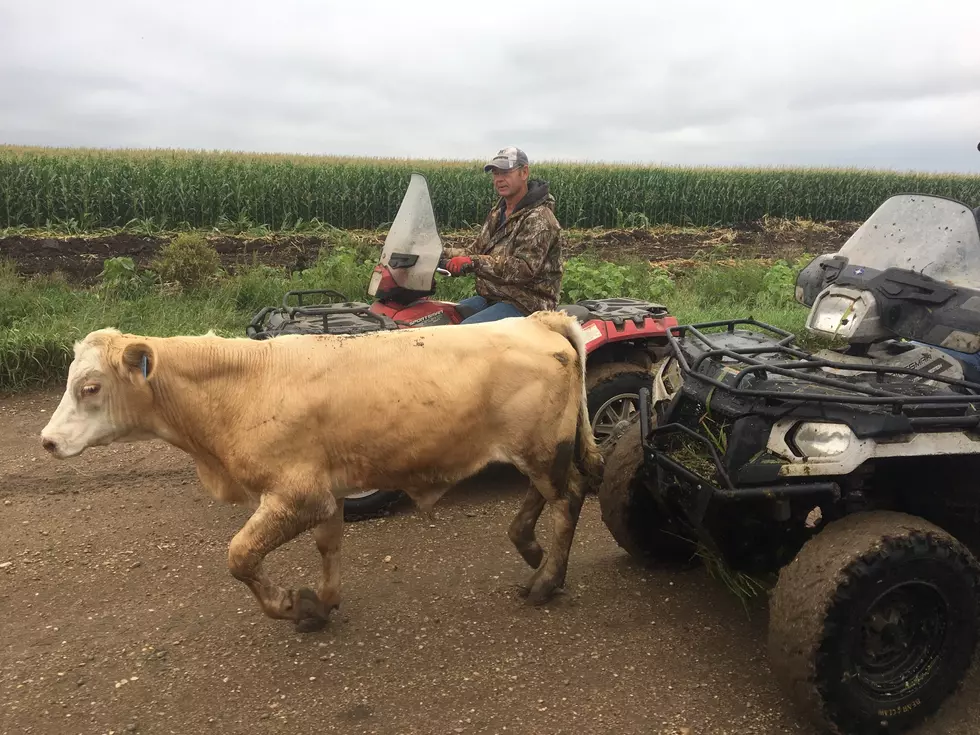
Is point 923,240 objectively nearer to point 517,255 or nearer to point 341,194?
point 517,255

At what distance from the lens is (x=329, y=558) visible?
3.89 metres

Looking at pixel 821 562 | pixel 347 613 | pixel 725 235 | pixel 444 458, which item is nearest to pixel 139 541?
pixel 347 613

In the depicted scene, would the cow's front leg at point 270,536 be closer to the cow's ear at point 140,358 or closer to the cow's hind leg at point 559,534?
the cow's ear at point 140,358

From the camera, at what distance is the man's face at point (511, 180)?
5.64m

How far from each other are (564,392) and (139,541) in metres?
2.97

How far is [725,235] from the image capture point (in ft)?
70.0

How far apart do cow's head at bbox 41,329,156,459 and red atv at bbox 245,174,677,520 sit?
1.82 meters

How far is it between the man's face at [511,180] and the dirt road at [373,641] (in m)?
2.47

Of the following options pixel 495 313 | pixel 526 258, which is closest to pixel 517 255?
pixel 526 258

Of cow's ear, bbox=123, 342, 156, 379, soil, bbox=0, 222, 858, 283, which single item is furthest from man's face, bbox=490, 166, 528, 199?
soil, bbox=0, 222, 858, 283

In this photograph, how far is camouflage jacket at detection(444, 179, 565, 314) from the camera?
18.2ft

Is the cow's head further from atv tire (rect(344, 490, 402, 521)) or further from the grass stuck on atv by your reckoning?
the grass stuck on atv

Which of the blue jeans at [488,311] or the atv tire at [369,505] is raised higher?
the blue jeans at [488,311]

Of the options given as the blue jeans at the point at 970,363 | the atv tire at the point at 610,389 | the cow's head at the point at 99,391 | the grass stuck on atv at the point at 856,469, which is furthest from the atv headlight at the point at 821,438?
the cow's head at the point at 99,391
